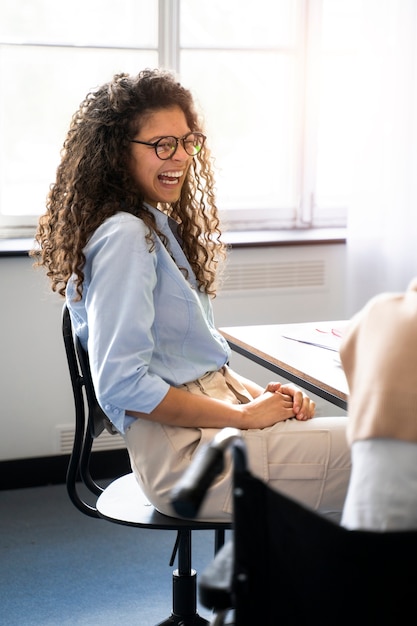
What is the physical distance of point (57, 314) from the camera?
333cm

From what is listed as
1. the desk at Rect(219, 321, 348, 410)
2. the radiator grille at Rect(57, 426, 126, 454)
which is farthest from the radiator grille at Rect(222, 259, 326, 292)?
the desk at Rect(219, 321, 348, 410)

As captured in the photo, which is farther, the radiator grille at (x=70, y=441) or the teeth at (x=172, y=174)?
the radiator grille at (x=70, y=441)

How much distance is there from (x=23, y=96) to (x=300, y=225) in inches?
45.7

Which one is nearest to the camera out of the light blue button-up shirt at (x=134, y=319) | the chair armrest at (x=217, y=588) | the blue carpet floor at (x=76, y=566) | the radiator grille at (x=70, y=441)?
the chair armrest at (x=217, y=588)

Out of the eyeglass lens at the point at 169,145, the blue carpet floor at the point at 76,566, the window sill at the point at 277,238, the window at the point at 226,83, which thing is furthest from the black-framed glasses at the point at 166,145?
the window sill at the point at 277,238

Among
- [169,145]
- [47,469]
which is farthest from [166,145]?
[47,469]

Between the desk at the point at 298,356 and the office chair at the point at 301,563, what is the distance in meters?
0.66

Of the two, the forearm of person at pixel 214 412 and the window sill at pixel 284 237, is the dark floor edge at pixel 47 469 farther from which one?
the forearm of person at pixel 214 412

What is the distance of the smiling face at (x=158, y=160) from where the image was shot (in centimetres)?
194

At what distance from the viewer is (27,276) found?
129 inches

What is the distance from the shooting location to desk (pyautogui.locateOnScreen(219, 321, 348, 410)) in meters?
1.88

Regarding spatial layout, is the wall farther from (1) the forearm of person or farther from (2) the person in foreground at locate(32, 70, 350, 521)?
(1) the forearm of person

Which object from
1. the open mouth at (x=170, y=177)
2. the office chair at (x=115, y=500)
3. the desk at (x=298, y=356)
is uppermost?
the open mouth at (x=170, y=177)

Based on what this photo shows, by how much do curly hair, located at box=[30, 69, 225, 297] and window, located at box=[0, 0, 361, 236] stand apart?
1302 mm
